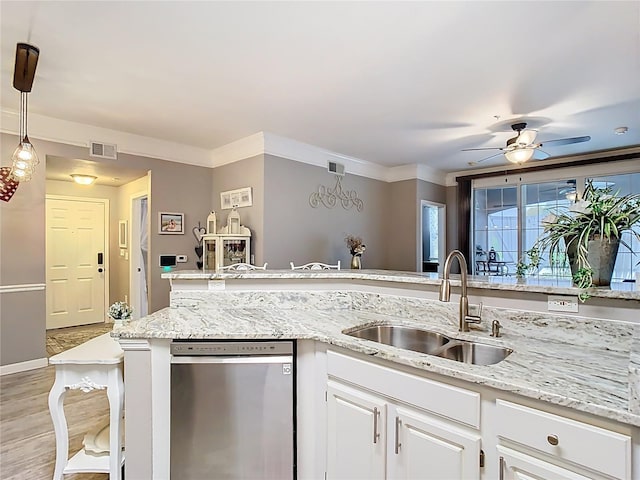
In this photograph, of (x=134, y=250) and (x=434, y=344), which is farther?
(x=134, y=250)

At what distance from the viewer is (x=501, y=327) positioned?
1782 mm

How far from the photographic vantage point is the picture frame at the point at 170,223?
4.68 meters

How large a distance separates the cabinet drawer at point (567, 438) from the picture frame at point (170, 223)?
4462mm

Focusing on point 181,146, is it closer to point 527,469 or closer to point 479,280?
point 479,280

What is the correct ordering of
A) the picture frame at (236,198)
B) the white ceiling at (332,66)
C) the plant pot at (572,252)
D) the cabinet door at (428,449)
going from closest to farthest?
the cabinet door at (428,449) → the plant pot at (572,252) → the white ceiling at (332,66) → the picture frame at (236,198)

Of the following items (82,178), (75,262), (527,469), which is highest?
(82,178)

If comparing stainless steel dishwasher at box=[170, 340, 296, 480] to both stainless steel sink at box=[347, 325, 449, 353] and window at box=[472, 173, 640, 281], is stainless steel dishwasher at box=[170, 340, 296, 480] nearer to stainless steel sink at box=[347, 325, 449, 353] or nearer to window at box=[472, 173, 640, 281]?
stainless steel sink at box=[347, 325, 449, 353]

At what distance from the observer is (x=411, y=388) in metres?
1.42

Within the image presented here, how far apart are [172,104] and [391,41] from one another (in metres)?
2.18

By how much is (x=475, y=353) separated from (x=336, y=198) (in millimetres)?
3865

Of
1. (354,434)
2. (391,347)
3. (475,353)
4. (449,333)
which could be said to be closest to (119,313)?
(354,434)

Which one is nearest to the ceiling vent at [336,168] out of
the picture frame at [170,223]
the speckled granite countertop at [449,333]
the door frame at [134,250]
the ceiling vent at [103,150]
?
the picture frame at [170,223]

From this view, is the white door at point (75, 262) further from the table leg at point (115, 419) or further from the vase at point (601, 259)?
the vase at point (601, 259)

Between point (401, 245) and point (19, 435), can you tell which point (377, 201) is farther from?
point (19, 435)
